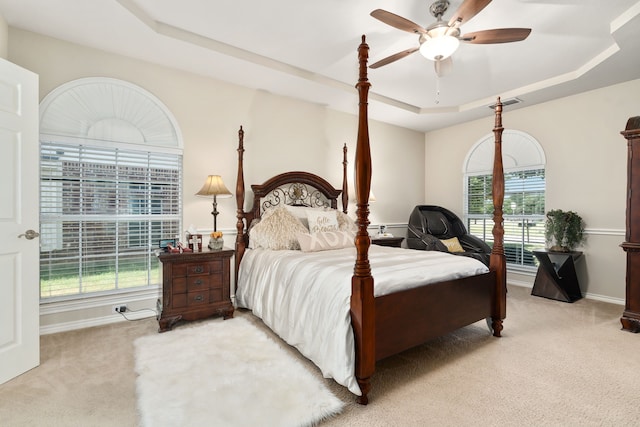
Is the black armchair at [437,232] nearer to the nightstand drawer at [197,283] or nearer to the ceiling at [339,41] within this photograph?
the ceiling at [339,41]

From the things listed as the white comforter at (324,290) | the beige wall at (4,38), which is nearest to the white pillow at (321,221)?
the white comforter at (324,290)

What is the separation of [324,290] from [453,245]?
9.77 feet

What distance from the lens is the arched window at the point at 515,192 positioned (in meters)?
4.37

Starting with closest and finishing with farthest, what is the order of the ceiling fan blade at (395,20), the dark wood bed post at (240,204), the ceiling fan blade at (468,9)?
the ceiling fan blade at (468,9)
the ceiling fan blade at (395,20)
the dark wood bed post at (240,204)

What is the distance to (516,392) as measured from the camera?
6.11 feet

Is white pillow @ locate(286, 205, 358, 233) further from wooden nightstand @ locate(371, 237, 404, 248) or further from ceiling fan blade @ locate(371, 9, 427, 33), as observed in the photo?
ceiling fan blade @ locate(371, 9, 427, 33)

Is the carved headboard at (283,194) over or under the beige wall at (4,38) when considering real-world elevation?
under

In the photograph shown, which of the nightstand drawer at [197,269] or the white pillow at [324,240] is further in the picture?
the white pillow at [324,240]

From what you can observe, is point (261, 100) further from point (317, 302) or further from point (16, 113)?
point (317, 302)

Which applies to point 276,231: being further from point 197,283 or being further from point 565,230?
point 565,230

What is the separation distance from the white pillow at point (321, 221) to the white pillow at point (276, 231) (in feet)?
0.53

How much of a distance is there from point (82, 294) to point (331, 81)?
138 inches

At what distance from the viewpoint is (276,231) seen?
3.26 metres

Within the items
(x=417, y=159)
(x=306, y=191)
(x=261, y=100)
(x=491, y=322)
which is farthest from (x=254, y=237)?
(x=417, y=159)
